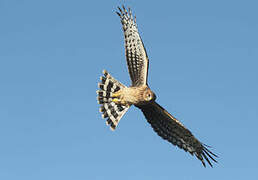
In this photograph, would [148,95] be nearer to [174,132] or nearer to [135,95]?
[135,95]

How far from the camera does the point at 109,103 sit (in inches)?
674

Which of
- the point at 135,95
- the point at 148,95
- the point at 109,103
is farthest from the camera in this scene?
the point at 109,103

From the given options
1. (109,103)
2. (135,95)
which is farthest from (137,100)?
(109,103)

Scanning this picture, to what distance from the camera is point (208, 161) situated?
17.8 metres

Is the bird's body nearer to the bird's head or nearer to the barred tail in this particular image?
the bird's head

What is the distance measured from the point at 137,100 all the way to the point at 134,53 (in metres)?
1.60

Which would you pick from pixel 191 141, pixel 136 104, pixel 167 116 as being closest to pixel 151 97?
pixel 136 104

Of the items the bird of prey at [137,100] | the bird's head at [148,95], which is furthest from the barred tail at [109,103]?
the bird's head at [148,95]

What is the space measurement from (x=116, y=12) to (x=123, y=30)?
694mm

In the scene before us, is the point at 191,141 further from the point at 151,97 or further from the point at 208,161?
the point at 151,97

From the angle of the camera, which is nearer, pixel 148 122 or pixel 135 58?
pixel 135 58

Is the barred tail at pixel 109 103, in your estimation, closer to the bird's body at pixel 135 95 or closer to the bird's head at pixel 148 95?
the bird's body at pixel 135 95

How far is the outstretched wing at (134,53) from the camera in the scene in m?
16.1

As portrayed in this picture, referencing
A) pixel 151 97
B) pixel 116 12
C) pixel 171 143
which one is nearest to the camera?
pixel 151 97
